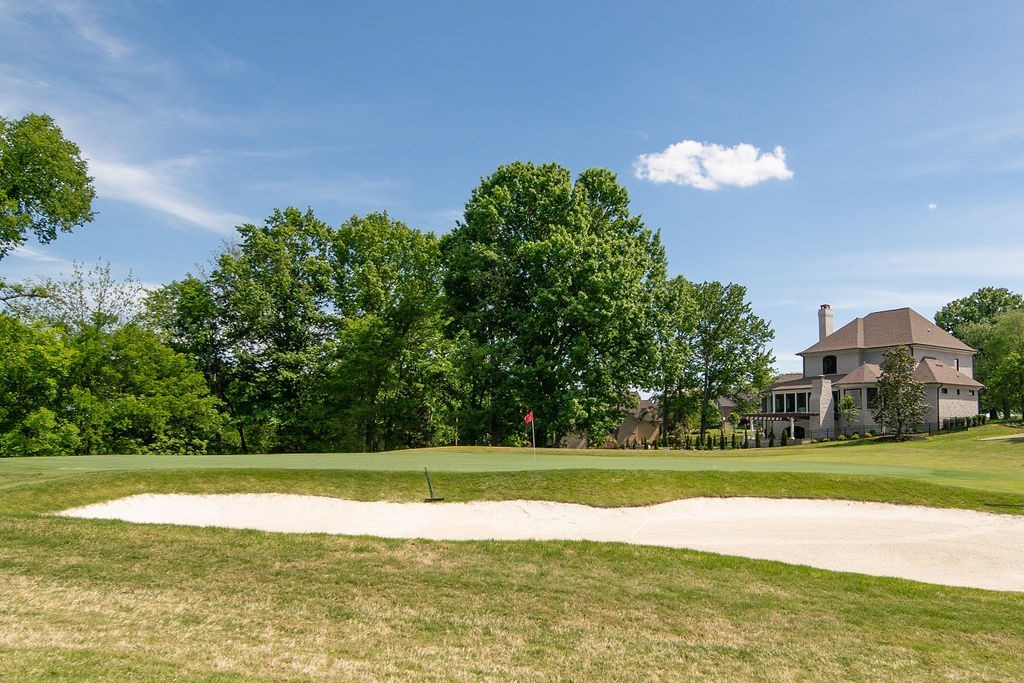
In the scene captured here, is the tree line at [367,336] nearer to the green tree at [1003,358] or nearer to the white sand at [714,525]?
the white sand at [714,525]

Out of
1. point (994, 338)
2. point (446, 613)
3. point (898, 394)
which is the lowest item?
point (446, 613)

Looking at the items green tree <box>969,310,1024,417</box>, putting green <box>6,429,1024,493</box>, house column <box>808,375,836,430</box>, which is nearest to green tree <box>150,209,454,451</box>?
putting green <box>6,429,1024,493</box>

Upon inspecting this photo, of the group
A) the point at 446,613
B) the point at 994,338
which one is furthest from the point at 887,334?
the point at 446,613

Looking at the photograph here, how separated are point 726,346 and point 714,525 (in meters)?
43.1

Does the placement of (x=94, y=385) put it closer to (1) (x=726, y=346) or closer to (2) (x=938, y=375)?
(1) (x=726, y=346)

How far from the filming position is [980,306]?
8531 centimetres

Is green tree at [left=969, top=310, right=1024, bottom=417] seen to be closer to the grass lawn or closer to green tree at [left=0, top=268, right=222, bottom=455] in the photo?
the grass lawn

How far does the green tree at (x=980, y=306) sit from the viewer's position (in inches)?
3322

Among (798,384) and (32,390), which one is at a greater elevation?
(798,384)

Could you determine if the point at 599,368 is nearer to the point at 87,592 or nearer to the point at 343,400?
the point at 343,400

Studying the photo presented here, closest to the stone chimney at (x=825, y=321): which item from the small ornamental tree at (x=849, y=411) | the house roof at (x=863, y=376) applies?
the house roof at (x=863, y=376)

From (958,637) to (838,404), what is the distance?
173 ft

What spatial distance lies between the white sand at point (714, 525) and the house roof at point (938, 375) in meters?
42.1

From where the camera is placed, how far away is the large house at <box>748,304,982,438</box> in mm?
52312
